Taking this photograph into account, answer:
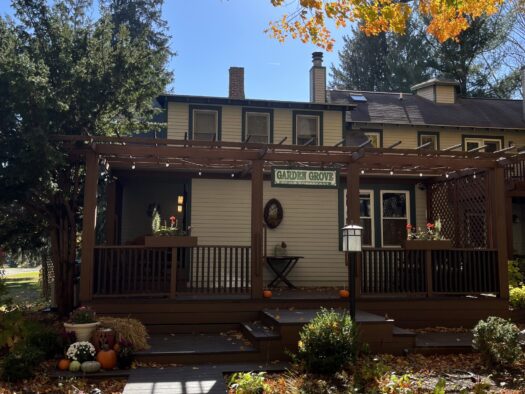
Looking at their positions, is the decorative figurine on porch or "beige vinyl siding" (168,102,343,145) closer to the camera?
the decorative figurine on porch

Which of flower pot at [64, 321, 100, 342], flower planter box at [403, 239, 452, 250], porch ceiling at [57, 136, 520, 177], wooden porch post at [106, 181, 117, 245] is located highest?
porch ceiling at [57, 136, 520, 177]

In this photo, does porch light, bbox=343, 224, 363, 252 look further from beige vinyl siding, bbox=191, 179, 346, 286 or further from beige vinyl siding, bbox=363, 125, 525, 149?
beige vinyl siding, bbox=363, 125, 525, 149

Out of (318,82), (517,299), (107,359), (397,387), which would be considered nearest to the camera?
(397,387)

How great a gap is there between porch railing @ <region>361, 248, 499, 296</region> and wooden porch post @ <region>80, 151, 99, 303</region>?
488cm

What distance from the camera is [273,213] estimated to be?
13.2 m

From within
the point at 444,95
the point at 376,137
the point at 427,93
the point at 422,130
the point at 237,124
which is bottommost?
the point at 237,124

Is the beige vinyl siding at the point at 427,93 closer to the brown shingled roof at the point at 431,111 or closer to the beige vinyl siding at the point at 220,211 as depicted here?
the brown shingled roof at the point at 431,111

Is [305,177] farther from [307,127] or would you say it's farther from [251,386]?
[307,127]

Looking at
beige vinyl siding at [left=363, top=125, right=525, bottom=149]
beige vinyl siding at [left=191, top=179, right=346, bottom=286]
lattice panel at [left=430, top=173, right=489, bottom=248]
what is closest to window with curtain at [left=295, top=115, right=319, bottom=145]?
beige vinyl siding at [left=191, top=179, right=346, bottom=286]

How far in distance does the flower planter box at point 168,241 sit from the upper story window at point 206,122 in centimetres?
559

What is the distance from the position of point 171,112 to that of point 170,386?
9271 mm

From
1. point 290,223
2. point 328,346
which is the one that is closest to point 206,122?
point 290,223

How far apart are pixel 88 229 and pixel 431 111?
14.2 meters

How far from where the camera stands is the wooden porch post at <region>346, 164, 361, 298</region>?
954 centimetres
